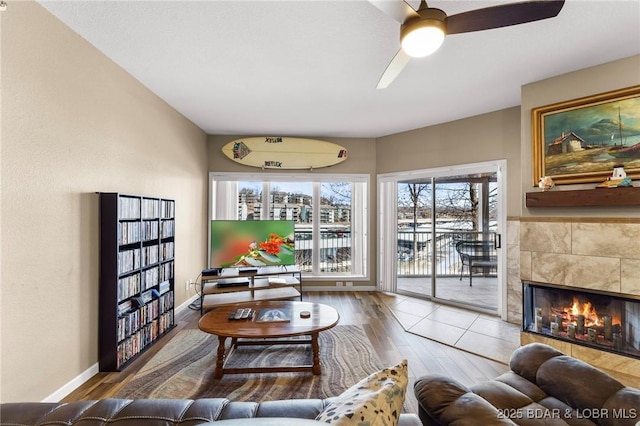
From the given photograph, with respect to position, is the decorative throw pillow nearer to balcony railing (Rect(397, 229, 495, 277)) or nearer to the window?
balcony railing (Rect(397, 229, 495, 277))

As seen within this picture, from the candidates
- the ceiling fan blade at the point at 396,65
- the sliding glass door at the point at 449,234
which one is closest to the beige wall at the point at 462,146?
the sliding glass door at the point at 449,234

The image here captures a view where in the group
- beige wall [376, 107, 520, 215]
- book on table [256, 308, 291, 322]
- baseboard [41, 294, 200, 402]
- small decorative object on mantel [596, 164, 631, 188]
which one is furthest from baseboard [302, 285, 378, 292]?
small decorative object on mantel [596, 164, 631, 188]

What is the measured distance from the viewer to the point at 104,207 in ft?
7.80

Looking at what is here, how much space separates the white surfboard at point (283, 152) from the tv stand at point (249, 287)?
Result: 1.71m

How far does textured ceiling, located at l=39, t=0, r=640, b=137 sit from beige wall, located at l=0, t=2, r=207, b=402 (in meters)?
0.25

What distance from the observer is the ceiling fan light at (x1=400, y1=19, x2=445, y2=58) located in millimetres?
1499

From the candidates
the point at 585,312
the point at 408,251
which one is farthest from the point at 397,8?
the point at 408,251

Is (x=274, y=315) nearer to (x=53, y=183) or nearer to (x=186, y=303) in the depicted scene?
(x=53, y=183)

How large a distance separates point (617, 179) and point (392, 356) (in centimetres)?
243

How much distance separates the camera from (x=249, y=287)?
3678 millimetres

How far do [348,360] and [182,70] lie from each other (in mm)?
3030

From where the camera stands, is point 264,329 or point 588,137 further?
point 588,137

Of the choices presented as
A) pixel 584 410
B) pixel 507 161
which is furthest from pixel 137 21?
pixel 507 161

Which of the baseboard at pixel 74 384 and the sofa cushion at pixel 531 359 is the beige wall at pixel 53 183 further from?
the sofa cushion at pixel 531 359
